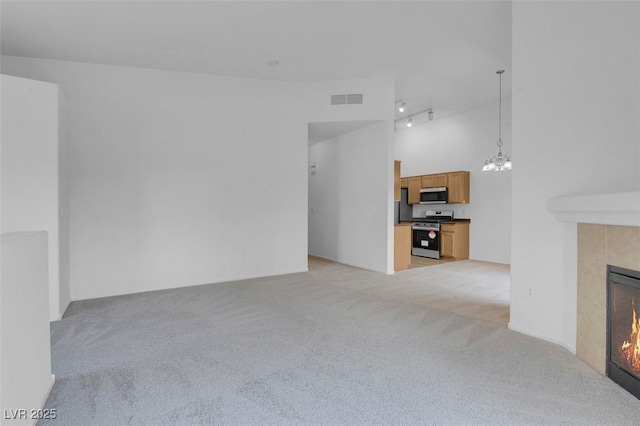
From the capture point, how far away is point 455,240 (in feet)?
23.8

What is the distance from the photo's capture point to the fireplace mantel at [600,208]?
77.2 inches

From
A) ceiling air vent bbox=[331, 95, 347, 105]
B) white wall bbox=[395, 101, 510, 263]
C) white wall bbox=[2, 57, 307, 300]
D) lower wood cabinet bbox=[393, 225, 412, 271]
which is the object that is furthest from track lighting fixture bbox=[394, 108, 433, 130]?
white wall bbox=[2, 57, 307, 300]

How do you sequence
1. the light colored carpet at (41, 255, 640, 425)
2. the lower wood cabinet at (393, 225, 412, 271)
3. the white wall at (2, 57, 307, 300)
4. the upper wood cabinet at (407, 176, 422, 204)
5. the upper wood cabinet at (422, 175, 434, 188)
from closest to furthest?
the light colored carpet at (41, 255, 640, 425)
the white wall at (2, 57, 307, 300)
the lower wood cabinet at (393, 225, 412, 271)
the upper wood cabinet at (422, 175, 434, 188)
the upper wood cabinet at (407, 176, 422, 204)

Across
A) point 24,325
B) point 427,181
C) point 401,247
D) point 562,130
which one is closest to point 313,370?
point 24,325

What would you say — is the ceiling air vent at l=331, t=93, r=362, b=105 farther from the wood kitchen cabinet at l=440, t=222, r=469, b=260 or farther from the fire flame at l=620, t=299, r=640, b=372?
the fire flame at l=620, t=299, r=640, b=372

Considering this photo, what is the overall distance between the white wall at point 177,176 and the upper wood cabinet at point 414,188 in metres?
3.73

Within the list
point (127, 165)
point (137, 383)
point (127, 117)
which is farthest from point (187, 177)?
point (137, 383)

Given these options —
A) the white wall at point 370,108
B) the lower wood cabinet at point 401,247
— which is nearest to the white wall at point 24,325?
the white wall at point 370,108

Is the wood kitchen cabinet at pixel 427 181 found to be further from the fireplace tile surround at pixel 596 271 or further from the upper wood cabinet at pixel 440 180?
the fireplace tile surround at pixel 596 271

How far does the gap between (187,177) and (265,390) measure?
371cm

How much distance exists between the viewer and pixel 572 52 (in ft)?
9.18

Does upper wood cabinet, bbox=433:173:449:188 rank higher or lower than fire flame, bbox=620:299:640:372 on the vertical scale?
higher

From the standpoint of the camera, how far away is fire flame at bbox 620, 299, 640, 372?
203 cm

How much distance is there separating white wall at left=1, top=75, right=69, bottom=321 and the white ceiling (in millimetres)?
859
